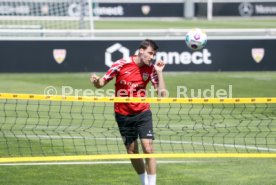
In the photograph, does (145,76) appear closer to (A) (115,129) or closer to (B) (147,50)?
(B) (147,50)

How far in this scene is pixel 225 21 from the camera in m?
55.0

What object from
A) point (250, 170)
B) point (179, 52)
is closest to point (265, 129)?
point (250, 170)

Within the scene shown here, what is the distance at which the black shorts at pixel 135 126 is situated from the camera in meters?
11.5

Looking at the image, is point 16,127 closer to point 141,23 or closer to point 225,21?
point 141,23

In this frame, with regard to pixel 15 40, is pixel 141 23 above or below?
below

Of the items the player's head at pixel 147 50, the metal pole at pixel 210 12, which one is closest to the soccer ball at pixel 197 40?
the player's head at pixel 147 50

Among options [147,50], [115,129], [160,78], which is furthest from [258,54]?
[147,50]

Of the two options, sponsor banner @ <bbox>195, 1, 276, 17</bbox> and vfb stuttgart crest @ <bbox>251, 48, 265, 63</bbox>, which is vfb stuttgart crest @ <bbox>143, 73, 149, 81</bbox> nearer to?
vfb stuttgart crest @ <bbox>251, 48, 265, 63</bbox>

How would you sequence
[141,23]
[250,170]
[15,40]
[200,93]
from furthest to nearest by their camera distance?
[141,23] → [15,40] → [200,93] → [250,170]

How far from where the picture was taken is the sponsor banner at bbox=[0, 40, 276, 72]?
1046 inches

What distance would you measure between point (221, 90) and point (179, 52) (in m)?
4.15

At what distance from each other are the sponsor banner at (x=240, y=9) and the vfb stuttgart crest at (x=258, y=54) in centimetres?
2807

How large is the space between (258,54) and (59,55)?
7.14 metres

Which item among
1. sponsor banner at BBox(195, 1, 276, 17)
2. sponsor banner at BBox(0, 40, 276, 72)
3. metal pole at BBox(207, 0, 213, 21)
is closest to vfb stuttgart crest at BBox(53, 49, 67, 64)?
sponsor banner at BBox(0, 40, 276, 72)
